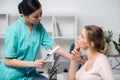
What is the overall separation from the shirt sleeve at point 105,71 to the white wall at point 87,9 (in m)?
2.75

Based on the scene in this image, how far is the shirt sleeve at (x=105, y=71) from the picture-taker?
168 cm

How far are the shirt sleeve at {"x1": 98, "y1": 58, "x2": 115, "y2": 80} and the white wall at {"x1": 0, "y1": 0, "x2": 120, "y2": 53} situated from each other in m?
2.75

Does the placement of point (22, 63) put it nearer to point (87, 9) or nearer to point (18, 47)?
Answer: point (18, 47)

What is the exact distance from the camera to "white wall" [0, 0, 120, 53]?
4.41 m

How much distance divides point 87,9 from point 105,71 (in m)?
2.84

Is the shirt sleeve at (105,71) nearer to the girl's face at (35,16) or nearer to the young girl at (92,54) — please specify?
the young girl at (92,54)

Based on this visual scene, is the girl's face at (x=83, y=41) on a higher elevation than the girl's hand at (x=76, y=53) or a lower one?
higher

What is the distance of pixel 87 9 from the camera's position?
443 cm

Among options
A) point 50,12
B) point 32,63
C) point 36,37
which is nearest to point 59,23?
point 50,12

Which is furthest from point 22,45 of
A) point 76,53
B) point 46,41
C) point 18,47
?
point 76,53

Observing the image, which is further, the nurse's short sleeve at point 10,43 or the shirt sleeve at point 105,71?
the nurse's short sleeve at point 10,43

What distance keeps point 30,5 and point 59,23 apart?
2.52 m

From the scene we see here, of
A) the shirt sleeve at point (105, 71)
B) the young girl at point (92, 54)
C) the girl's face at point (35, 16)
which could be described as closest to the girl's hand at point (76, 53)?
the young girl at point (92, 54)

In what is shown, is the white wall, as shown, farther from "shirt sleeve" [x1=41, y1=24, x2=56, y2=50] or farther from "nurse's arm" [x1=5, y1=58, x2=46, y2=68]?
"nurse's arm" [x1=5, y1=58, x2=46, y2=68]
